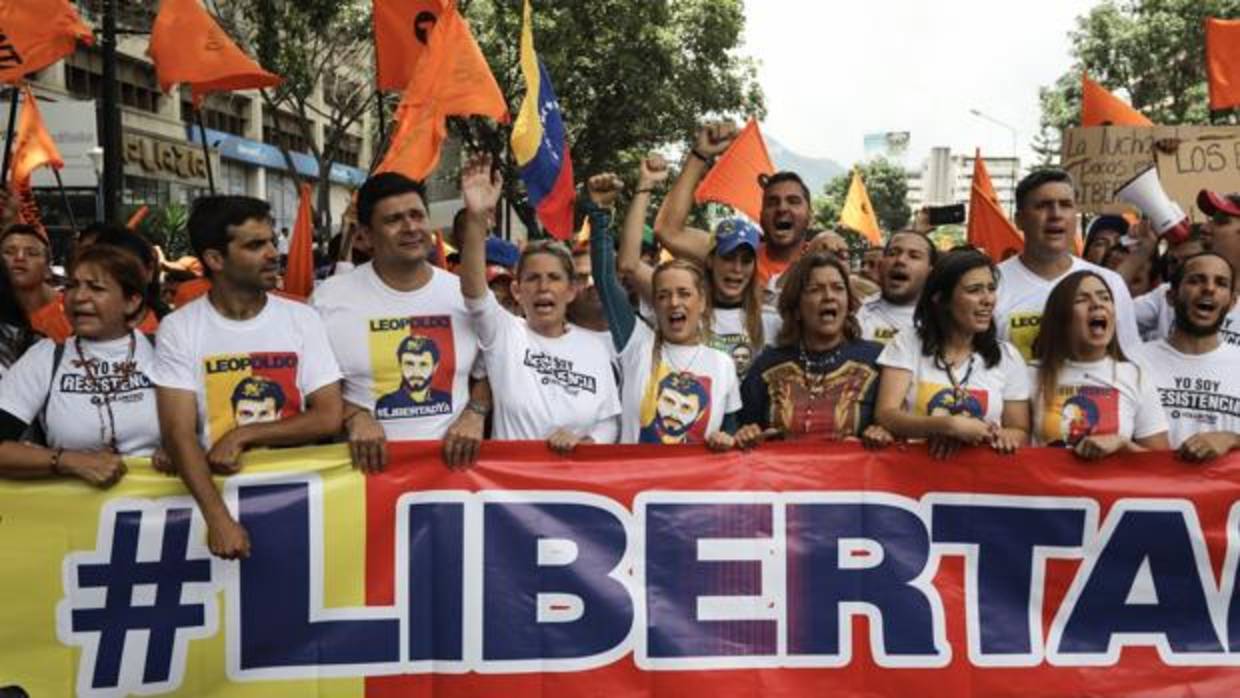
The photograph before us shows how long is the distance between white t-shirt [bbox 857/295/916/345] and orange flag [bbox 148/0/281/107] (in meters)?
5.05

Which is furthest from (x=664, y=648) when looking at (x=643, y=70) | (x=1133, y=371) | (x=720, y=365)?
(x=643, y=70)

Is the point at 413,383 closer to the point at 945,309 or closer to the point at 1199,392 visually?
the point at 945,309

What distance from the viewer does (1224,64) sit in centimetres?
787

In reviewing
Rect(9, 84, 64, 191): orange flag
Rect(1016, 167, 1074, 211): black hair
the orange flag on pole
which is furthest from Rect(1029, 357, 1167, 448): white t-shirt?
the orange flag on pole

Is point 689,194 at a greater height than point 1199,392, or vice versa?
point 689,194

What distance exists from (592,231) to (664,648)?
5.46 feet

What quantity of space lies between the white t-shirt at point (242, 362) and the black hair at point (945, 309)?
A: 207cm

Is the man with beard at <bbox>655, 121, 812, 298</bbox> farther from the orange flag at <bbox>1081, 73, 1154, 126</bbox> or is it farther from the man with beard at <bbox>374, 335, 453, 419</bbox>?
the orange flag at <bbox>1081, 73, 1154, 126</bbox>

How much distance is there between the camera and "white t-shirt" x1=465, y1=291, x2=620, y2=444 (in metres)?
3.97

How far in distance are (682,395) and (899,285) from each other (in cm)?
115

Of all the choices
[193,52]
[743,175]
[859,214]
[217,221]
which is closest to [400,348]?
[217,221]

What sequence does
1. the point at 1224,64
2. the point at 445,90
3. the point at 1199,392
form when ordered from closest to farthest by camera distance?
the point at 1199,392
the point at 445,90
the point at 1224,64

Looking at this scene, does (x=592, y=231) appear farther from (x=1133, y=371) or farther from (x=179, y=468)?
(x=1133, y=371)

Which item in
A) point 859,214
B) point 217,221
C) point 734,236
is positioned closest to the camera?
point 217,221
